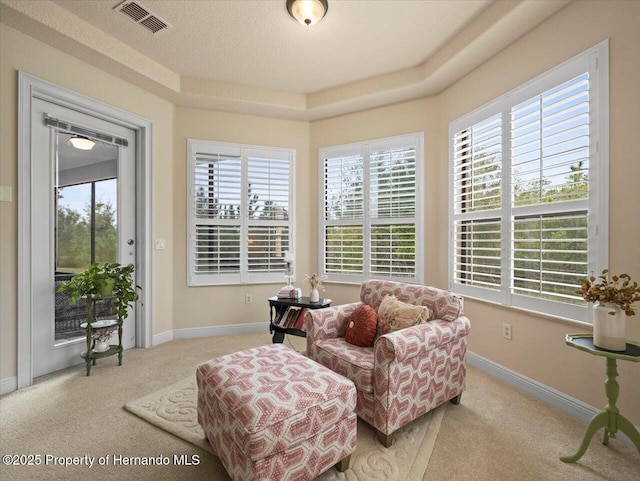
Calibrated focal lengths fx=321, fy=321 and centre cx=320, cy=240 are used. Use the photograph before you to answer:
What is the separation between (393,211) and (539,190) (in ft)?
5.25

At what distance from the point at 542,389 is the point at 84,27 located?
182 inches

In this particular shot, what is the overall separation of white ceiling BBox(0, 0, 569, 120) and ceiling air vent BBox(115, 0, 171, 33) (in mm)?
47

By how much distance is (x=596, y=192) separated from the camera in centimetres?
209

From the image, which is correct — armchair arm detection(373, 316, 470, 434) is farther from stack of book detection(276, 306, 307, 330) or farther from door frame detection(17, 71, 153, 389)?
door frame detection(17, 71, 153, 389)

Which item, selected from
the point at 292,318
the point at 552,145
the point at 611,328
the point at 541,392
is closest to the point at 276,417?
the point at 611,328

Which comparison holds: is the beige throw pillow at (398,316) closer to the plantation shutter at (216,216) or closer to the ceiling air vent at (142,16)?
the plantation shutter at (216,216)

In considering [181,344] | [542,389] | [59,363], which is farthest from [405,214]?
[59,363]

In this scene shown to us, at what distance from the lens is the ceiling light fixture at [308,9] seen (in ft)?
7.87

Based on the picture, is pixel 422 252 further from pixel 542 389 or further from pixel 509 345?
pixel 542 389

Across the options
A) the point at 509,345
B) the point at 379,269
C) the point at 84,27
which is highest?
the point at 84,27

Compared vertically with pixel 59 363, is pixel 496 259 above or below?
above

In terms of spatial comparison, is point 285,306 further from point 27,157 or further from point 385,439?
point 27,157

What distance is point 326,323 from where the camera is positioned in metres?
2.45

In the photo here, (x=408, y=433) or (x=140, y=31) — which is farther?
(x=140, y=31)
